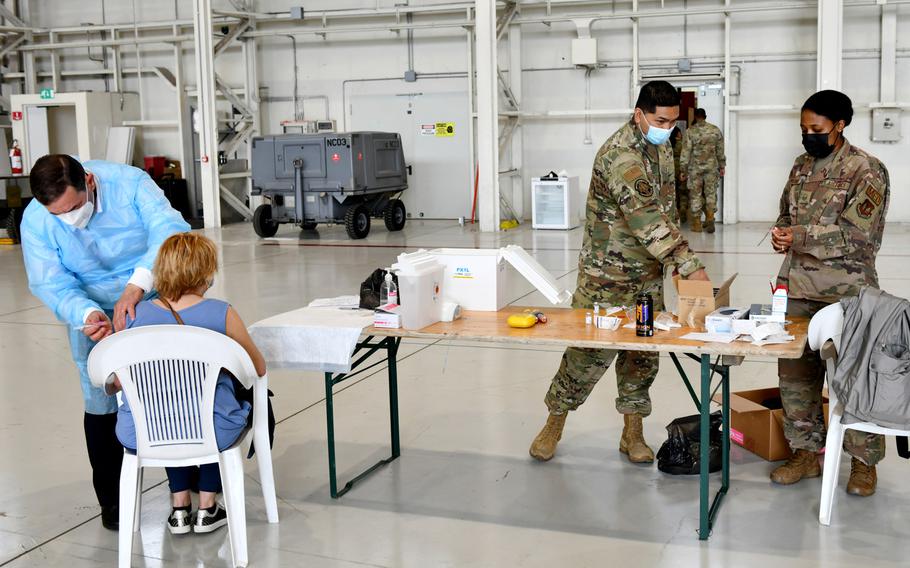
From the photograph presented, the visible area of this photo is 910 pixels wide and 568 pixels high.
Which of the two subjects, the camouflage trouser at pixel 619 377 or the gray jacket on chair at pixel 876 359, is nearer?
the gray jacket on chair at pixel 876 359

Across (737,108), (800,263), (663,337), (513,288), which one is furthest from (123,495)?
(737,108)

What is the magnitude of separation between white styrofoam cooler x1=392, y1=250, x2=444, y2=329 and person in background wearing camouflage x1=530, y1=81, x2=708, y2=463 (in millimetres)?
668

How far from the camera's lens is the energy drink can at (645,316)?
11.2 ft

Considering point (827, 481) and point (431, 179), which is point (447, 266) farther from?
point (431, 179)

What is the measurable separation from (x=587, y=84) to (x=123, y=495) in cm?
1227

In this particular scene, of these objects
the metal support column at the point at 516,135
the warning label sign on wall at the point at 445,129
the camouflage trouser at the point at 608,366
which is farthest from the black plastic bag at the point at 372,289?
the warning label sign on wall at the point at 445,129

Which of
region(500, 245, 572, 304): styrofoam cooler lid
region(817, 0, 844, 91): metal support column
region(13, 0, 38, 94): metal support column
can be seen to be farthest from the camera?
region(13, 0, 38, 94): metal support column

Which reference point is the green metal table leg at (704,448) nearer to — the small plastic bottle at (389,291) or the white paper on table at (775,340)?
the white paper on table at (775,340)

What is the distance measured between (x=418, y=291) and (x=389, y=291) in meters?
0.19

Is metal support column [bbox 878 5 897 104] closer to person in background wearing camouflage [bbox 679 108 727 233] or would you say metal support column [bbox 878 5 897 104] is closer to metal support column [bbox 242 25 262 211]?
person in background wearing camouflage [bbox 679 108 727 233]

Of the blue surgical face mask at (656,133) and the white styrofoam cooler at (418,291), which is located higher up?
the blue surgical face mask at (656,133)

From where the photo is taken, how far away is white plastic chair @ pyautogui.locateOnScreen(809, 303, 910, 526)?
327 centimetres

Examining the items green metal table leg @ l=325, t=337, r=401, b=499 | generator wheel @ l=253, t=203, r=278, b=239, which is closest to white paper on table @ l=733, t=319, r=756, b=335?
green metal table leg @ l=325, t=337, r=401, b=499

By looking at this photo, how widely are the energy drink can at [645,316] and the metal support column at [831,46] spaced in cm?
1003
